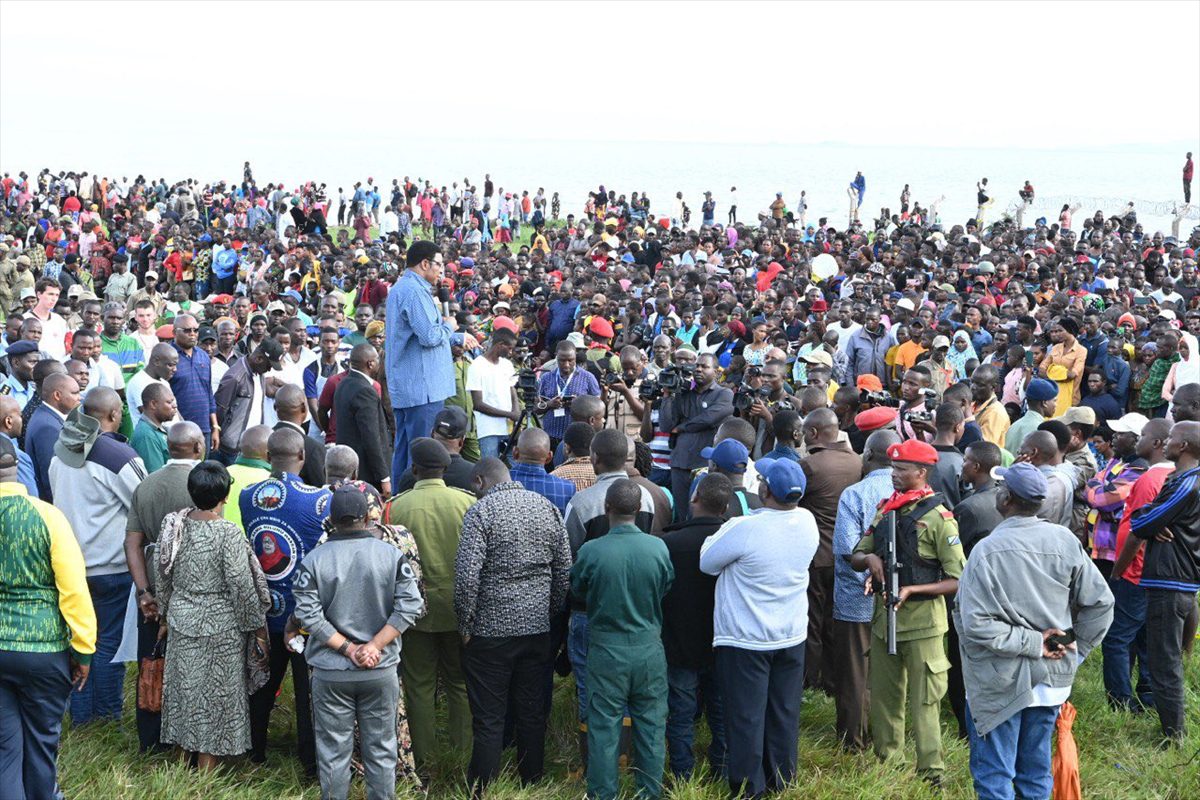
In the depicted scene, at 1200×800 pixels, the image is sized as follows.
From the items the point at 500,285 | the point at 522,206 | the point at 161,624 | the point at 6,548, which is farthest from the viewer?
the point at 522,206

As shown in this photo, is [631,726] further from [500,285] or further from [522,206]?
[522,206]

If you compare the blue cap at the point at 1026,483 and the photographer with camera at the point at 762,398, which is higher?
the blue cap at the point at 1026,483

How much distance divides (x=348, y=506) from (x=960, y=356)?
26.9ft

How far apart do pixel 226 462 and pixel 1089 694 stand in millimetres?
6211

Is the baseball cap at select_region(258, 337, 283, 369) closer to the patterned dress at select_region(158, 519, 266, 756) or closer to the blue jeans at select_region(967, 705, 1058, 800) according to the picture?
the patterned dress at select_region(158, 519, 266, 756)

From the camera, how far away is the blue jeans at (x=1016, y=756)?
17.5ft

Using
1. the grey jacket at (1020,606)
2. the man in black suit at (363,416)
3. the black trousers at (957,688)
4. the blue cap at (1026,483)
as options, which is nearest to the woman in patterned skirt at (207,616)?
the man in black suit at (363,416)

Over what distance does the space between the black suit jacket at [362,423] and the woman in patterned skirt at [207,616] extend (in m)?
2.75

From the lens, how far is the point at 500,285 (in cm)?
1869

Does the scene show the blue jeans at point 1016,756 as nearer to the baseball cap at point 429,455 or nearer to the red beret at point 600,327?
the baseball cap at point 429,455

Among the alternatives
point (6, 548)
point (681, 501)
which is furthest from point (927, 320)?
point (6, 548)

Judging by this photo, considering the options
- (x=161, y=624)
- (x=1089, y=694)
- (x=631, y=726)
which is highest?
(x=161, y=624)

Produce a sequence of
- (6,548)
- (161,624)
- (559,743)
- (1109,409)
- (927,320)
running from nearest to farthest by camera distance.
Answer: (6,548) < (161,624) < (559,743) < (1109,409) < (927,320)

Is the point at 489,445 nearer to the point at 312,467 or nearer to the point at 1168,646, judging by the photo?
the point at 312,467
